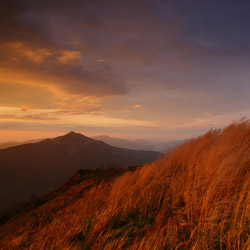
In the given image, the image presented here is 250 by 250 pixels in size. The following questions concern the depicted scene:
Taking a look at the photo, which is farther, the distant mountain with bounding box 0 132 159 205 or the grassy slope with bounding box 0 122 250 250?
the distant mountain with bounding box 0 132 159 205

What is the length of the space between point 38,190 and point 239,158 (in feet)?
451

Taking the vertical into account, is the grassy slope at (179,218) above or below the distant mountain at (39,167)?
above

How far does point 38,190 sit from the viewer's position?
12112cm

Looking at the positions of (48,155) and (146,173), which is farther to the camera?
(48,155)

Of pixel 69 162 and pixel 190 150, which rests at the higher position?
pixel 190 150

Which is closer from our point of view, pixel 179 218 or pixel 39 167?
pixel 179 218

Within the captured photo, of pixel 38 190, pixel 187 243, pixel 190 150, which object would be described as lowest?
pixel 38 190

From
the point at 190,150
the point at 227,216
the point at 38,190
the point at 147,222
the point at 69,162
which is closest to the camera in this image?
the point at 227,216

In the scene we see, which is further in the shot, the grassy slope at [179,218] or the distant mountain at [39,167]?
the distant mountain at [39,167]

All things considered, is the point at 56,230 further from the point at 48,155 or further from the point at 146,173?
the point at 48,155

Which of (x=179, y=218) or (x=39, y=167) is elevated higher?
(x=179, y=218)

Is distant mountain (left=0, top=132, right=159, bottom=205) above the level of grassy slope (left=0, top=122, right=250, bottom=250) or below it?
below

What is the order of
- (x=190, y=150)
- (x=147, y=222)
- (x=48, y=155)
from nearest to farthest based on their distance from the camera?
(x=147, y=222) < (x=190, y=150) < (x=48, y=155)

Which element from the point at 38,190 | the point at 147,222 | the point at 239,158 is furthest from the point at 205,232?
the point at 38,190
